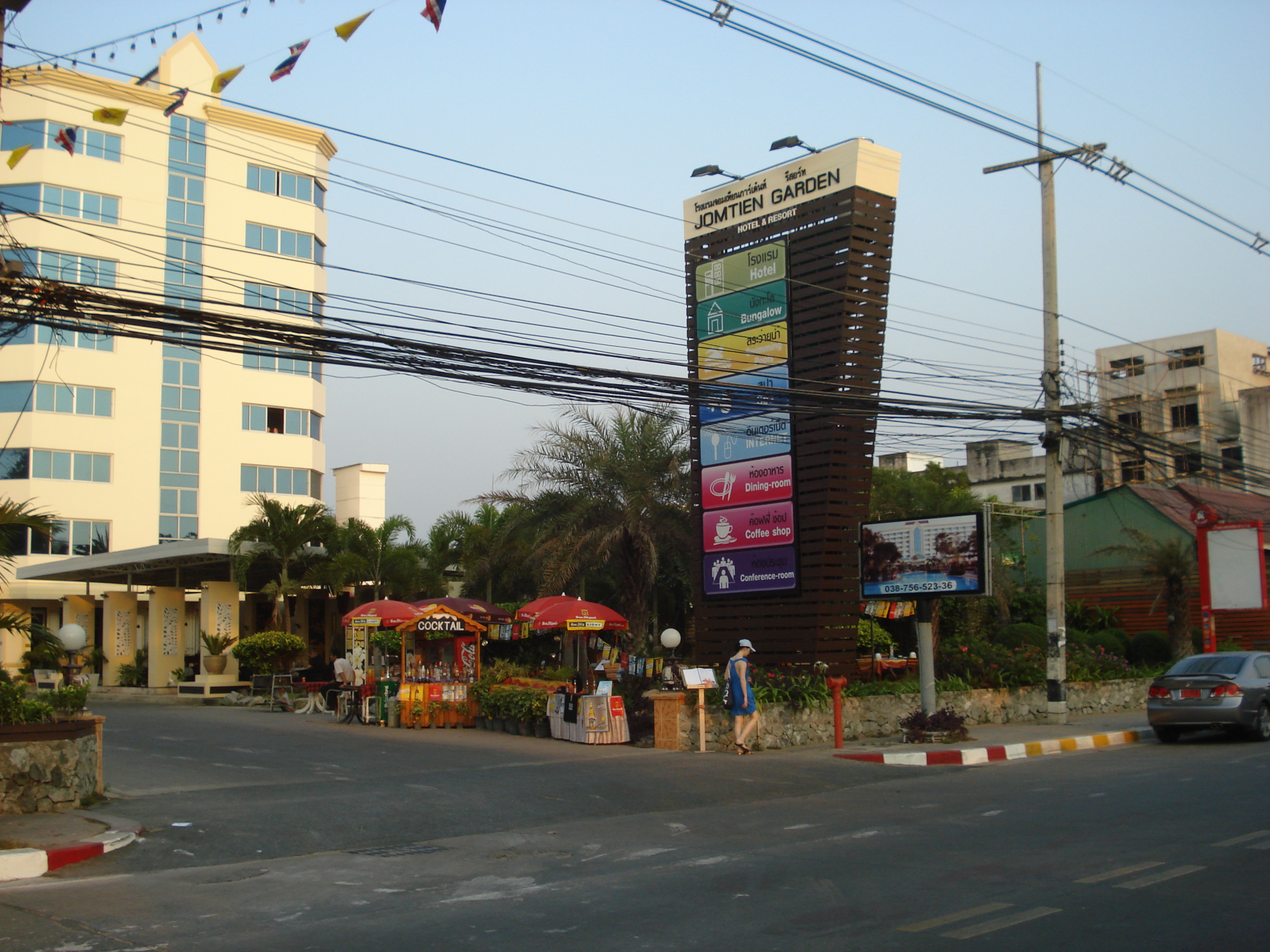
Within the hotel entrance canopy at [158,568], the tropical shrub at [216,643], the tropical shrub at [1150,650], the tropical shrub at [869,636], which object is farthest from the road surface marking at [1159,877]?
the tropical shrub at [216,643]

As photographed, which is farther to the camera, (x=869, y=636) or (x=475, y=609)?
(x=869, y=636)

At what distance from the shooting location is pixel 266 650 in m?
33.6

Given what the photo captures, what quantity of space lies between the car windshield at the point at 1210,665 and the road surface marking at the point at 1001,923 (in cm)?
1347

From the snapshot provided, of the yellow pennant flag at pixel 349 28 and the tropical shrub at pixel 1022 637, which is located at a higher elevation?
the yellow pennant flag at pixel 349 28

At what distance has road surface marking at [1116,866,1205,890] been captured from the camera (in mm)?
7988

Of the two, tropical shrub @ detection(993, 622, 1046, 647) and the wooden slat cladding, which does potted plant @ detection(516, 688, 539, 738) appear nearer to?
the wooden slat cladding

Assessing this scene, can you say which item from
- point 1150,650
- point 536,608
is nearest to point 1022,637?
point 1150,650

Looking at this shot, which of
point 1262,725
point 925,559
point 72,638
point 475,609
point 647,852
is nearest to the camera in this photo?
point 647,852

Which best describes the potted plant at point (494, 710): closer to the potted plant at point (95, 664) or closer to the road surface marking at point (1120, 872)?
the road surface marking at point (1120, 872)

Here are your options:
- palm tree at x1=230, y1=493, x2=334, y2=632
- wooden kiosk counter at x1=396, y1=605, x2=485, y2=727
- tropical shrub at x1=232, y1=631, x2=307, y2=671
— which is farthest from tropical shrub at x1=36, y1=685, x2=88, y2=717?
palm tree at x1=230, y1=493, x2=334, y2=632

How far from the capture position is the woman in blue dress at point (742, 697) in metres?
17.3

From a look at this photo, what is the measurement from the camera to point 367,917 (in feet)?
25.6

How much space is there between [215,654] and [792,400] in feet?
73.5

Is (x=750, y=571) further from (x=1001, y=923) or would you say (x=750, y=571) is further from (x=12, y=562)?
(x=1001, y=923)
